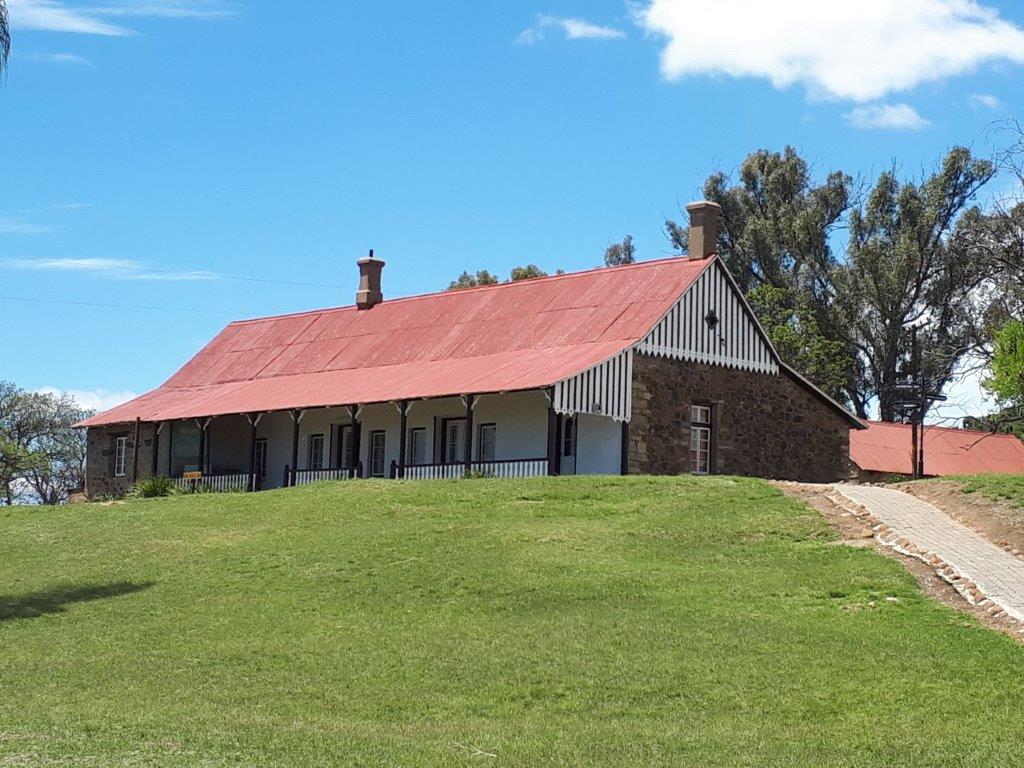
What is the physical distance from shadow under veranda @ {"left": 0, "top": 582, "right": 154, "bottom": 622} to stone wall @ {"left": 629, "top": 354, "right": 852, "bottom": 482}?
1297 cm

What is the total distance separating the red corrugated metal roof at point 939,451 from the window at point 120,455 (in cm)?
2148

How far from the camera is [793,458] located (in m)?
34.0

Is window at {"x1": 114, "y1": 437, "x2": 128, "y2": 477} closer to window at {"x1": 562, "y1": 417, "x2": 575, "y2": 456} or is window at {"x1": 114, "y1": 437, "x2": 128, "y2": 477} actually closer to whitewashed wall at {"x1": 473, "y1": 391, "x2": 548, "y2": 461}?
whitewashed wall at {"x1": 473, "y1": 391, "x2": 548, "y2": 461}

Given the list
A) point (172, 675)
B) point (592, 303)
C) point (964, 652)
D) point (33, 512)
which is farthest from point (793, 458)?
point (172, 675)

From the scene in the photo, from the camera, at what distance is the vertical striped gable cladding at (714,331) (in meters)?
31.3

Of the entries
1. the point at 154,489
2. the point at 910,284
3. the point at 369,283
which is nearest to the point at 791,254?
the point at 910,284

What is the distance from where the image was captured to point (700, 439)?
32.2 meters

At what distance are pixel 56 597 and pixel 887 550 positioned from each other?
11.4 meters

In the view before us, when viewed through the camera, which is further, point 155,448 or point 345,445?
point 155,448

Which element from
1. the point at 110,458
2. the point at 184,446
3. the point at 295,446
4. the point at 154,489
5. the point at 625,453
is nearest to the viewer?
the point at 625,453

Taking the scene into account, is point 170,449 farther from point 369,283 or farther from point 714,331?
point 714,331

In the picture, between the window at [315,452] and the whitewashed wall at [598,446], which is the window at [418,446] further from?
the whitewashed wall at [598,446]

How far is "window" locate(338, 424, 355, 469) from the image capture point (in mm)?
35875

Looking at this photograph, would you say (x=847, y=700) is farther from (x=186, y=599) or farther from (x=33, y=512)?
(x=33, y=512)
